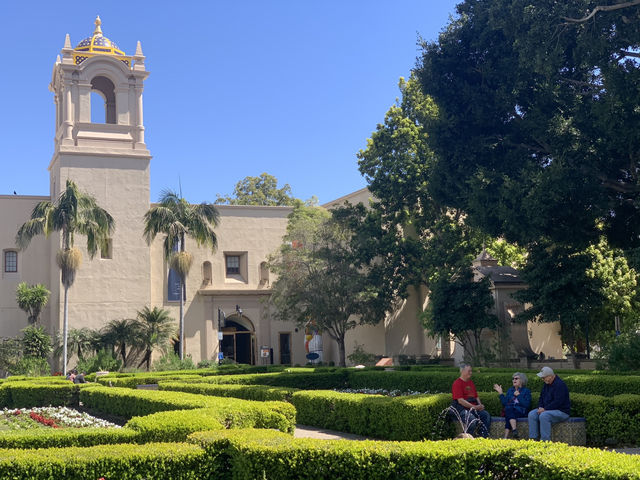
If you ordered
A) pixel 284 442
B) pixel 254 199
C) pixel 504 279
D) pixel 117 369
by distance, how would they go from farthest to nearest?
pixel 254 199
pixel 117 369
pixel 504 279
pixel 284 442

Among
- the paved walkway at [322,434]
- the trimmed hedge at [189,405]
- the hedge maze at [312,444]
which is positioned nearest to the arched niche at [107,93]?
the trimmed hedge at [189,405]

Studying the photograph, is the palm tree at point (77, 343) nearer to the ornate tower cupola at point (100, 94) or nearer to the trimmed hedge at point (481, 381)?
the ornate tower cupola at point (100, 94)

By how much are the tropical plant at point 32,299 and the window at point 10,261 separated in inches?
82.1

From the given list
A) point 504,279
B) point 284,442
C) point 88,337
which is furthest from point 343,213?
point 284,442

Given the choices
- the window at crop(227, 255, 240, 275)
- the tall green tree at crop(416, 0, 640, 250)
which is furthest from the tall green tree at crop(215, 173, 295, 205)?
the tall green tree at crop(416, 0, 640, 250)

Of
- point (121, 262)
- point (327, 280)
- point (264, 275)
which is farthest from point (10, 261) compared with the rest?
point (327, 280)

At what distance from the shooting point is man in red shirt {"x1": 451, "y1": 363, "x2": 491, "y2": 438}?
11.4 metres

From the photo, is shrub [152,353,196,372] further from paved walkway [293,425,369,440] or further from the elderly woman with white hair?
the elderly woman with white hair

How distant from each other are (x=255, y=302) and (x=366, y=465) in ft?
107

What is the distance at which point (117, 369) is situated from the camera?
111 feet

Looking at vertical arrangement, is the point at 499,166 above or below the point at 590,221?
above

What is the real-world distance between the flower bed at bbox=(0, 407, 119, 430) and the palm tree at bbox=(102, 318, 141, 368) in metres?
16.4

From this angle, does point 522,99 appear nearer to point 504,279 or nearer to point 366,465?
point 504,279

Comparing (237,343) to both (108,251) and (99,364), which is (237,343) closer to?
(108,251)
